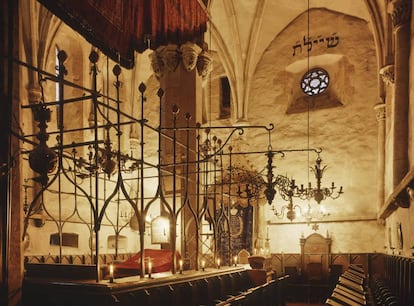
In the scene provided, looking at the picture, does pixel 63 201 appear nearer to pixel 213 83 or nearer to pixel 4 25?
pixel 213 83

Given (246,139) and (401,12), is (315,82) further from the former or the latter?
(401,12)

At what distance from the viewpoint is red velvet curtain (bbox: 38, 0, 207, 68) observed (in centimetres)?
599

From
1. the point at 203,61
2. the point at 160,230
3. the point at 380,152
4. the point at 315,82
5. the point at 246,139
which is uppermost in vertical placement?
the point at 315,82

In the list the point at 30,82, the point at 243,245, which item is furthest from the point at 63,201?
the point at 243,245

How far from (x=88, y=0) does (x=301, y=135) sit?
1096 cm

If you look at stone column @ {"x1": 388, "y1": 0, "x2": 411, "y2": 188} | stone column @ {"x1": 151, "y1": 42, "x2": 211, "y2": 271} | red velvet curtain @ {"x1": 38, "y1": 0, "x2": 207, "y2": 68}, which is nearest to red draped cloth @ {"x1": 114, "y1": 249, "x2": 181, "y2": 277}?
red velvet curtain @ {"x1": 38, "y1": 0, "x2": 207, "y2": 68}

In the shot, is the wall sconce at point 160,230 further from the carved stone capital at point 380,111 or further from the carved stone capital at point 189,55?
the carved stone capital at point 380,111

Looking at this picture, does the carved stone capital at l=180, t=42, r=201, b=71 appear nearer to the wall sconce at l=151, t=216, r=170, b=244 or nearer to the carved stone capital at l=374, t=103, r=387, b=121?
the wall sconce at l=151, t=216, r=170, b=244

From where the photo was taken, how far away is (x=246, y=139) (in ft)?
54.6

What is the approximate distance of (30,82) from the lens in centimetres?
1297

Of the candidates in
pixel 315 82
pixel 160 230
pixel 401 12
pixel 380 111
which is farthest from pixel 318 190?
pixel 315 82

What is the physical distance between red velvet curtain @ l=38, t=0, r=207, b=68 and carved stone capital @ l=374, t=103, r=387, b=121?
21.4ft

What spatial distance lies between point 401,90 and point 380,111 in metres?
5.22

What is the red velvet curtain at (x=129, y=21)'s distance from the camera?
5988 mm
